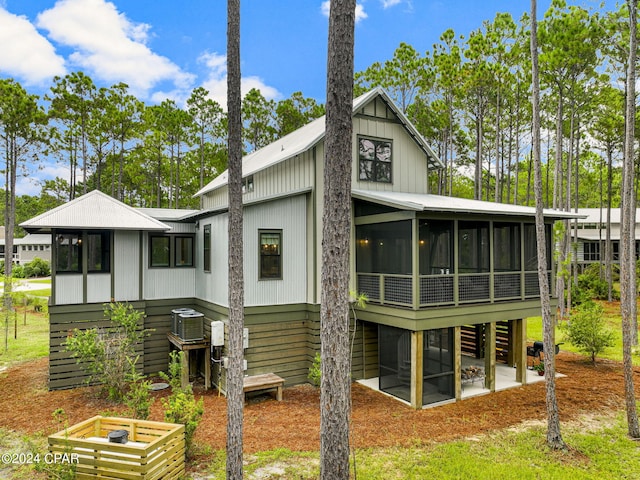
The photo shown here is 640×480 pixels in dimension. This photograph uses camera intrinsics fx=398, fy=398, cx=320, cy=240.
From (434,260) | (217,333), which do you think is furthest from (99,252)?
(434,260)

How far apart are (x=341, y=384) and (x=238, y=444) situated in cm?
197

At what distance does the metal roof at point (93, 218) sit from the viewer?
10.4m

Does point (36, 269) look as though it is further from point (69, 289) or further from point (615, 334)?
point (615, 334)

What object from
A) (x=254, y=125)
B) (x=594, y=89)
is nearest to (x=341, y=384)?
(x=594, y=89)

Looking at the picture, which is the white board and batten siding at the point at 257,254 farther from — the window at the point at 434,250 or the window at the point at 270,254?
the window at the point at 434,250

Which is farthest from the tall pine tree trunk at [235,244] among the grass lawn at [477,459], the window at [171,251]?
the window at [171,251]

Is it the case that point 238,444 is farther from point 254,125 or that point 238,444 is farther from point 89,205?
point 254,125

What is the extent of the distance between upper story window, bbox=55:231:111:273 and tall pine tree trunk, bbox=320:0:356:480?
9195mm

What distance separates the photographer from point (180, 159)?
1152 inches

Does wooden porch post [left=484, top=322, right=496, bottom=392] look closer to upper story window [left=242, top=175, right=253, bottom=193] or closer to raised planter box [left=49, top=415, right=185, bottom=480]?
raised planter box [left=49, top=415, right=185, bottom=480]

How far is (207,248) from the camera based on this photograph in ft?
40.0

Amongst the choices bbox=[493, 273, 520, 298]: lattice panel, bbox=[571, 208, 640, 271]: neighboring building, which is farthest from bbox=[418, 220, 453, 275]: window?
bbox=[571, 208, 640, 271]: neighboring building

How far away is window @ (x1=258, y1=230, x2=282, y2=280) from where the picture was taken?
1089 centimetres

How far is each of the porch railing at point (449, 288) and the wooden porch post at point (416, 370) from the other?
2.65 ft
